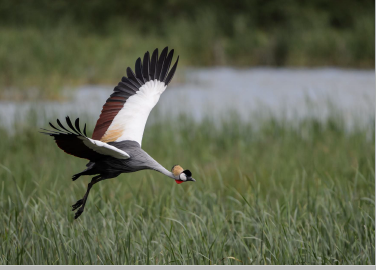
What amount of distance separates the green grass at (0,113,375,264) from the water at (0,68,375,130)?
781mm

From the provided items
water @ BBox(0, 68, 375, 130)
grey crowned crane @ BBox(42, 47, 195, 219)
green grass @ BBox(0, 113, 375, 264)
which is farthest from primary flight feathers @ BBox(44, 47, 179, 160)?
water @ BBox(0, 68, 375, 130)

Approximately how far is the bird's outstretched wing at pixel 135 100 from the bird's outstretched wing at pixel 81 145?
0.11 m

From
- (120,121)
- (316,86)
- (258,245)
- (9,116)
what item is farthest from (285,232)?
(316,86)

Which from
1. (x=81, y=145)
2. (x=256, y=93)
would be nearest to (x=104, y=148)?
(x=81, y=145)

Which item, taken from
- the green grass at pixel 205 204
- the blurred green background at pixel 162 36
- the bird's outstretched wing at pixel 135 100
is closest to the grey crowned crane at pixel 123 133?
the bird's outstretched wing at pixel 135 100

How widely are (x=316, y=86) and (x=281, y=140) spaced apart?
6450 mm

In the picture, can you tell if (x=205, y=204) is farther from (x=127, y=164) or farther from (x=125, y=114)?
(x=127, y=164)

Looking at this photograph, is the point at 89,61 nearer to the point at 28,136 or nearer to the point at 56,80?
the point at 56,80

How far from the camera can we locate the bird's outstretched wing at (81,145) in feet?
4.41

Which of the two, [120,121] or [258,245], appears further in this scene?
[258,245]

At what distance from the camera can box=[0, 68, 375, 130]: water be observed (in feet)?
26.1

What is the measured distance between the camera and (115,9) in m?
23.8

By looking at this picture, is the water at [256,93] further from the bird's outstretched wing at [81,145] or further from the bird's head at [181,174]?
the bird's head at [181,174]

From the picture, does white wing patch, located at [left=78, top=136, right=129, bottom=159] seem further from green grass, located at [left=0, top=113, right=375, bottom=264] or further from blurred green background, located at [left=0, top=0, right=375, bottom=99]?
blurred green background, located at [left=0, top=0, right=375, bottom=99]
